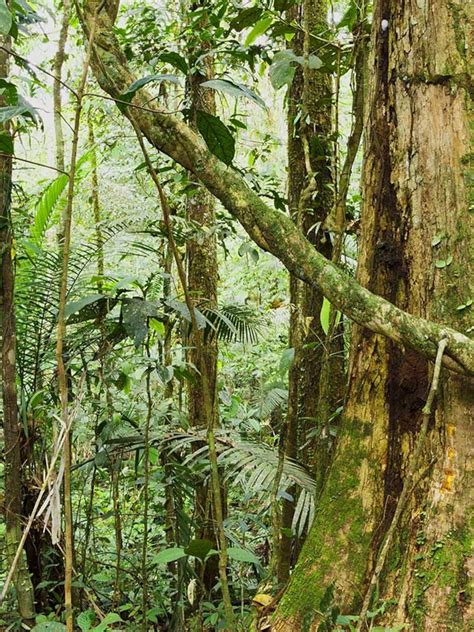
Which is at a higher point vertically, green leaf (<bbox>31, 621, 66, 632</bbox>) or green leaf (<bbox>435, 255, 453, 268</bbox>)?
green leaf (<bbox>435, 255, 453, 268</bbox>)

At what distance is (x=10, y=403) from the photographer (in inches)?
96.0

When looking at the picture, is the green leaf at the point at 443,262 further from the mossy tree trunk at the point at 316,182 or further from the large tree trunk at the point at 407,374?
the mossy tree trunk at the point at 316,182

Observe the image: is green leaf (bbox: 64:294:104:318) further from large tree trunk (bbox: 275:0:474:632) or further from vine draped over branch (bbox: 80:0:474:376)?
large tree trunk (bbox: 275:0:474:632)

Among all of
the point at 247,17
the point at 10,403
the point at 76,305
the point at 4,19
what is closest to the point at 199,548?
the point at 76,305

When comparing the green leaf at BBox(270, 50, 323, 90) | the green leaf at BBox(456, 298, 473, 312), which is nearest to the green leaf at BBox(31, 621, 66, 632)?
the green leaf at BBox(456, 298, 473, 312)

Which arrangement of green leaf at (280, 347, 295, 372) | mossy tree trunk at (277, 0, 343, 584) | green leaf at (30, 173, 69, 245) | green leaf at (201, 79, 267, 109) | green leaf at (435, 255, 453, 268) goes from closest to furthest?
green leaf at (201, 79, 267, 109) < green leaf at (435, 255, 453, 268) < green leaf at (280, 347, 295, 372) < green leaf at (30, 173, 69, 245) < mossy tree trunk at (277, 0, 343, 584)

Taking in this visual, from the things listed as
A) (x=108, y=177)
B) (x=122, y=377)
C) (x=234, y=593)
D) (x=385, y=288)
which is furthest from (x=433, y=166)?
(x=108, y=177)

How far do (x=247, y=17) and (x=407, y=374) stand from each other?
1625 millimetres

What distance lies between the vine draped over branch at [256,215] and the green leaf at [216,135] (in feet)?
0.53

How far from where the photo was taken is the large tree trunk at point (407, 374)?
153 centimetres

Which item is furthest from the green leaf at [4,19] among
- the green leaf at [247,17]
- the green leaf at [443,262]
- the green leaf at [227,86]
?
the green leaf at [443,262]

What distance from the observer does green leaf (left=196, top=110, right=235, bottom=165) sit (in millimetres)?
1515

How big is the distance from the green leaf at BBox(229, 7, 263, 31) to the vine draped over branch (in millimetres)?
763

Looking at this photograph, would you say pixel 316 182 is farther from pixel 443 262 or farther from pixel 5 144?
pixel 5 144
